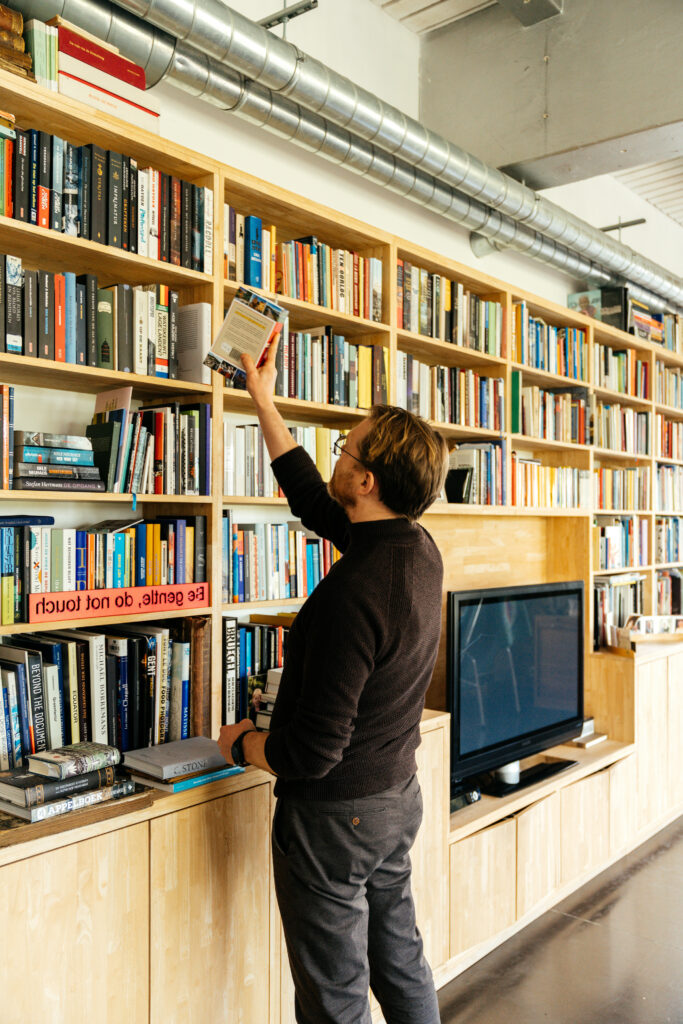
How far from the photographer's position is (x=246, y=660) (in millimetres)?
2410

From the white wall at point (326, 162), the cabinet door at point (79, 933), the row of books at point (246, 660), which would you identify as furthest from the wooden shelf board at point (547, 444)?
the cabinet door at point (79, 933)

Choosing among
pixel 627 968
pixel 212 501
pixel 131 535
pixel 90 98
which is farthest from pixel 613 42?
pixel 627 968

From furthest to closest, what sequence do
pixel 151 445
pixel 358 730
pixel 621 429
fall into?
pixel 621 429
pixel 151 445
pixel 358 730

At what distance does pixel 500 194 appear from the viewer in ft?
10.7

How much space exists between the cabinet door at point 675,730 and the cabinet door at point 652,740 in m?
0.05

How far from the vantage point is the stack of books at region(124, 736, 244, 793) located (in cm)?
188

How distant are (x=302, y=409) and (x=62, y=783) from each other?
4.43 ft

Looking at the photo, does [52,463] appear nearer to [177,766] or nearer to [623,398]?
[177,766]

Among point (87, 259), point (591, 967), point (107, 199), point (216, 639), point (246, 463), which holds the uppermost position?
point (107, 199)

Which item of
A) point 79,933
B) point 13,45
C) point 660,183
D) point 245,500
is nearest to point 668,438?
point 660,183

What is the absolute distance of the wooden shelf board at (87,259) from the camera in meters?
1.91

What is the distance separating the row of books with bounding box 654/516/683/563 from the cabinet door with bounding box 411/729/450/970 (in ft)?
9.36

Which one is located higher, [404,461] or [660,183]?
[660,183]

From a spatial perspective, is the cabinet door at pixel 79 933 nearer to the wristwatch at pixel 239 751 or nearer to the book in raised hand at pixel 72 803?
the book in raised hand at pixel 72 803
